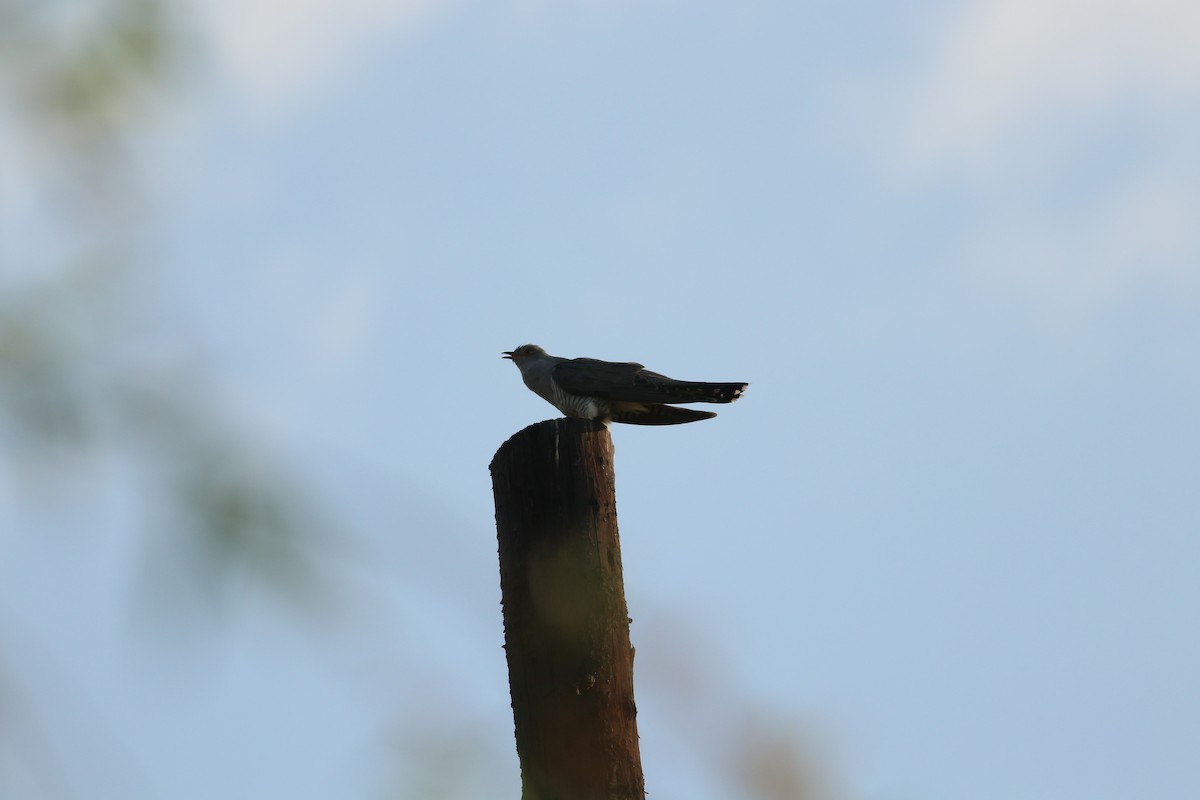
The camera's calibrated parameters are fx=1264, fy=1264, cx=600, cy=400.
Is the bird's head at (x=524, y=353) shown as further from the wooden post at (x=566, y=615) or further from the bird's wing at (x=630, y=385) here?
the wooden post at (x=566, y=615)

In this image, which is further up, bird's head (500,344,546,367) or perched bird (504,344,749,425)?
bird's head (500,344,546,367)

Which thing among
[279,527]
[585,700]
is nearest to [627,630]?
[585,700]

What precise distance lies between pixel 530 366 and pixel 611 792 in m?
4.33

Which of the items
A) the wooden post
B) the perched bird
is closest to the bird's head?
the perched bird

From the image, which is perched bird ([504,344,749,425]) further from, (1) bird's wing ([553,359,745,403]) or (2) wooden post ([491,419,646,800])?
(2) wooden post ([491,419,646,800])

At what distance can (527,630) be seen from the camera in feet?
12.5

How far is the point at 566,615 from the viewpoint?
3801mm

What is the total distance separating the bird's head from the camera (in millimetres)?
8117

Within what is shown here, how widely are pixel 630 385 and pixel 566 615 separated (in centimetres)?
276

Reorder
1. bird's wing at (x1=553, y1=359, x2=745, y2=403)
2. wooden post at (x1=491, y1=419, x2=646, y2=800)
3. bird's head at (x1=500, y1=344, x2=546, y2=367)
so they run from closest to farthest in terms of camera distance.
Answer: wooden post at (x1=491, y1=419, x2=646, y2=800)
bird's wing at (x1=553, y1=359, x2=745, y2=403)
bird's head at (x1=500, y1=344, x2=546, y2=367)

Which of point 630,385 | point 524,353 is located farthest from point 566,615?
point 524,353

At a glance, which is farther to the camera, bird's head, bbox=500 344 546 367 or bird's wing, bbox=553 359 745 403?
bird's head, bbox=500 344 546 367

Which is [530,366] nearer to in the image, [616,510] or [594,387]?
[594,387]

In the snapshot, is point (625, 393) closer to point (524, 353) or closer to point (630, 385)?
point (630, 385)
